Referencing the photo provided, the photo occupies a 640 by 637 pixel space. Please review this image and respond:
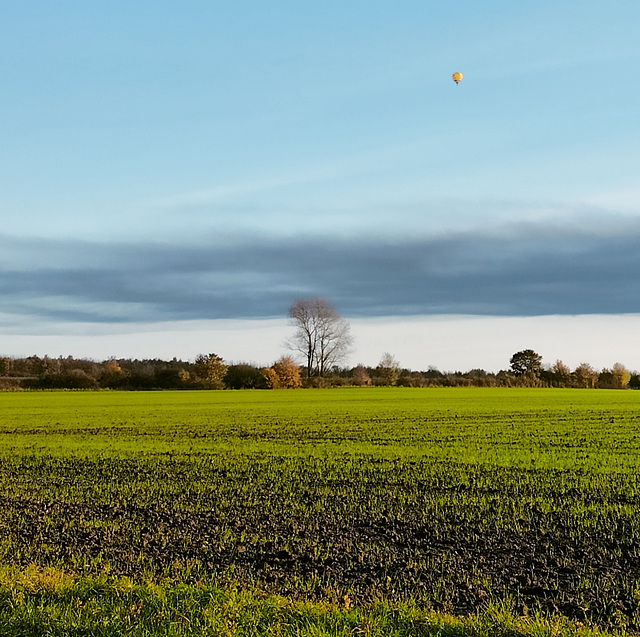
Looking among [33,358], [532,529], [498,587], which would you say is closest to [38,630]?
[498,587]

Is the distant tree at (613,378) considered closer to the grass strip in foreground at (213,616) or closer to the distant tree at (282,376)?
the distant tree at (282,376)

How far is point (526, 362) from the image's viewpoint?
13462cm

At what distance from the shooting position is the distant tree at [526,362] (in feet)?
438

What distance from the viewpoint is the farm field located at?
8281mm

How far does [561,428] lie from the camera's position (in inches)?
1352

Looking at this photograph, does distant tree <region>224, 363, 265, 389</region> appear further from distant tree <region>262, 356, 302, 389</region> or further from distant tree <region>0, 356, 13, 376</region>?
distant tree <region>0, 356, 13, 376</region>

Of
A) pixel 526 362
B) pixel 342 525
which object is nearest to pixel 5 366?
pixel 526 362

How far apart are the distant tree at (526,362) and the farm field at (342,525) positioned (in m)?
111

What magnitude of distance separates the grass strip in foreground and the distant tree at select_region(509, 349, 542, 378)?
131 m

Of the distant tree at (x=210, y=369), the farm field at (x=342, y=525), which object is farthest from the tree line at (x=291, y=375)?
the farm field at (x=342, y=525)

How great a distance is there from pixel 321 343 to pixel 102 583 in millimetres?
102542

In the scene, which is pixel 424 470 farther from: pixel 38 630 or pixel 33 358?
pixel 33 358

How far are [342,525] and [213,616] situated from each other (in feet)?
18.4

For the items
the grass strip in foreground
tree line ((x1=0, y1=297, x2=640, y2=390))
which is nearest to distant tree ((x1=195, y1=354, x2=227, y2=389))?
tree line ((x1=0, y1=297, x2=640, y2=390))
